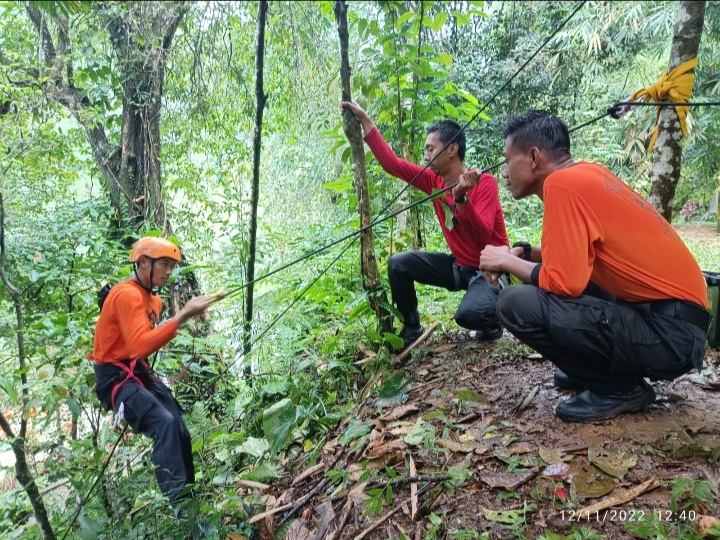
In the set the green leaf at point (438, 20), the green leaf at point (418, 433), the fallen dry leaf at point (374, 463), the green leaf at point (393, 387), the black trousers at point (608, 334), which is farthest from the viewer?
the green leaf at point (393, 387)

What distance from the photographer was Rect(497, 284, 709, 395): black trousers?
6.83 feet

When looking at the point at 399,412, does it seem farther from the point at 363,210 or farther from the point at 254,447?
the point at 363,210

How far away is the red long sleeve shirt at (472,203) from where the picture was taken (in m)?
3.21

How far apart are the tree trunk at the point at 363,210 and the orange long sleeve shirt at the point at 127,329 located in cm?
127

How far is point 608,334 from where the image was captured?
2.11m

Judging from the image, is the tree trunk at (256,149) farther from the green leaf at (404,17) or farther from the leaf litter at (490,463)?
the leaf litter at (490,463)

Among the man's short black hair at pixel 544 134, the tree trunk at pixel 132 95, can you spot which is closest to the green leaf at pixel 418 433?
the man's short black hair at pixel 544 134

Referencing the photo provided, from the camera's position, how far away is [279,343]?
12.0 ft

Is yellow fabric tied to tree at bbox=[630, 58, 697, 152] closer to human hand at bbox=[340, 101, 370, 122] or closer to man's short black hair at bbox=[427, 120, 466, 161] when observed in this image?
man's short black hair at bbox=[427, 120, 466, 161]

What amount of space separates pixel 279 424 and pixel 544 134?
6.96 ft

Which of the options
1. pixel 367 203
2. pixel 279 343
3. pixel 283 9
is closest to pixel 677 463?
pixel 367 203

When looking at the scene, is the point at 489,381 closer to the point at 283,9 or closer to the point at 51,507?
the point at 283,9

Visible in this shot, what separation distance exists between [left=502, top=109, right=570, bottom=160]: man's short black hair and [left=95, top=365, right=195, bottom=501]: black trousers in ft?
8.25

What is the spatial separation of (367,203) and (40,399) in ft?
6.84
